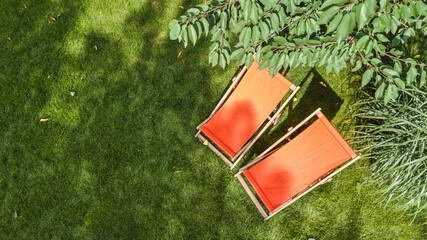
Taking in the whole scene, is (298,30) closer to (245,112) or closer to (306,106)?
(245,112)

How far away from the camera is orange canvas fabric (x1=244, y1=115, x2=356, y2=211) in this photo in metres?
3.20

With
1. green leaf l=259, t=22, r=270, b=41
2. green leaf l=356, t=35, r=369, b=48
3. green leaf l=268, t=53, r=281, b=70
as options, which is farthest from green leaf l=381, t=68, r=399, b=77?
green leaf l=259, t=22, r=270, b=41

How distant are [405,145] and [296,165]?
123 cm

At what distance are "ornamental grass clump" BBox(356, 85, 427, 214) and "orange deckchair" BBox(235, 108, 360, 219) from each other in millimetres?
595

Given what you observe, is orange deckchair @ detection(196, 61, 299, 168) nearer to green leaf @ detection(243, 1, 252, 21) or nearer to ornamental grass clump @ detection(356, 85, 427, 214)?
ornamental grass clump @ detection(356, 85, 427, 214)

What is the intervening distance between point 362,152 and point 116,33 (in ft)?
12.8

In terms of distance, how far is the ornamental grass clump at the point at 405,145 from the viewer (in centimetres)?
303

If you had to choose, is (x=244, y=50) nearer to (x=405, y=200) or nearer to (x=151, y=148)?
(x=151, y=148)

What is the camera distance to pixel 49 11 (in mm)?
4441

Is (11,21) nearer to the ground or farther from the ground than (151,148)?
farther from the ground

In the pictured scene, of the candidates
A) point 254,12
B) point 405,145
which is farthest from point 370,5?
point 405,145

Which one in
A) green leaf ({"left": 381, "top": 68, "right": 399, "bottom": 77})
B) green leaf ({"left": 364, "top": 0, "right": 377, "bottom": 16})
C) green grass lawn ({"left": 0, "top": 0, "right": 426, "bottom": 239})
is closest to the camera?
green leaf ({"left": 364, "top": 0, "right": 377, "bottom": 16})

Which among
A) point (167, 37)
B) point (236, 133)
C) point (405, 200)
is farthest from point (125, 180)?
point (405, 200)

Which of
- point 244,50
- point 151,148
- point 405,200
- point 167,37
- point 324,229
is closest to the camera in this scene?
point 244,50
